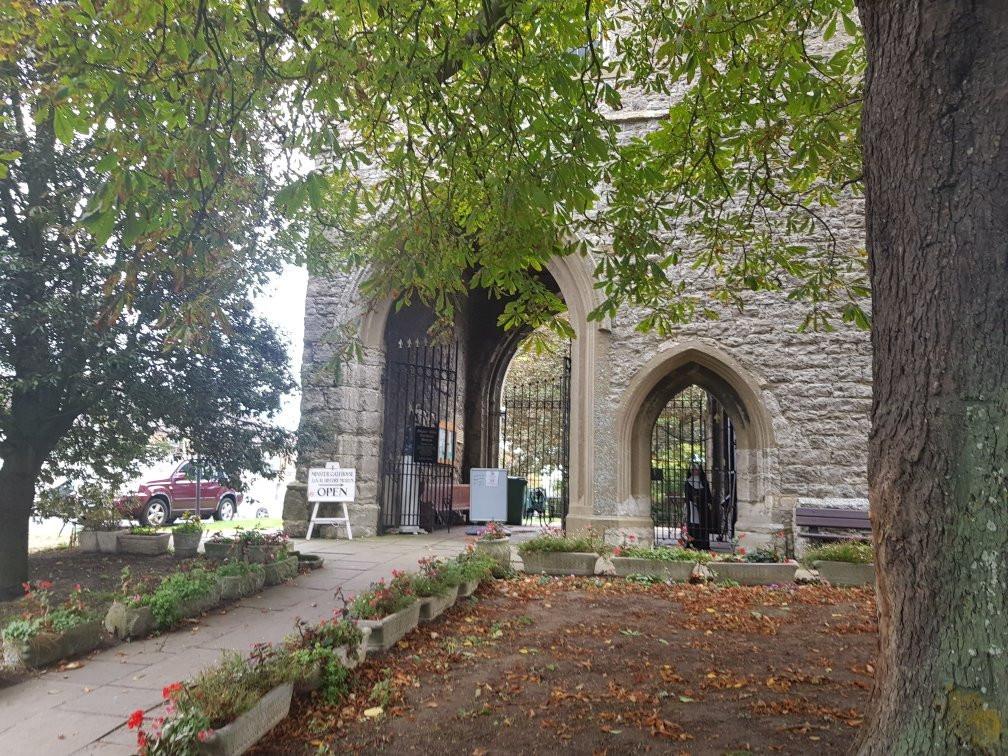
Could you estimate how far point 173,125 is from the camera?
363 centimetres

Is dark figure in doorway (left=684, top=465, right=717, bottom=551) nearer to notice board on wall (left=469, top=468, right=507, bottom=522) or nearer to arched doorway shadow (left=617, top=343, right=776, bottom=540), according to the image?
arched doorway shadow (left=617, top=343, right=776, bottom=540)

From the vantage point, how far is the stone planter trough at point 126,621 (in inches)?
181

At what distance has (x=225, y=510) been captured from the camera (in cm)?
1873

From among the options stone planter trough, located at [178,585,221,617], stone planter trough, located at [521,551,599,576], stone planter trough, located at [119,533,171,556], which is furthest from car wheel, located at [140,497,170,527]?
stone planter trough, located at [521,551,599,576]

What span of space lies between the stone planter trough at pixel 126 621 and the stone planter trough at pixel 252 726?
1.96 meters

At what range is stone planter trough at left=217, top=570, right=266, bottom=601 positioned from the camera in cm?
561

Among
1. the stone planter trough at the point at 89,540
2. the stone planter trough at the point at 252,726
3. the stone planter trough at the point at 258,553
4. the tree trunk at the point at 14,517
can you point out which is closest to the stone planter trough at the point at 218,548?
the stone planter trough at the point at 258,553

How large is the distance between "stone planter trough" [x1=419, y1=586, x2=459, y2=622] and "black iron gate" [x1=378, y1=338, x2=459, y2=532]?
529 centimetres

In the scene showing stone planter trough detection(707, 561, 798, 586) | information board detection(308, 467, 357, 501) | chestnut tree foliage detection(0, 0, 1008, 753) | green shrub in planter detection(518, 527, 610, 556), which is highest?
chestnut tree foliage detection(0, 0, 1008, 753)

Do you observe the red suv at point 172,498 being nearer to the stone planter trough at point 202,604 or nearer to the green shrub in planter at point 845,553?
the stone planter trough at point 202,604

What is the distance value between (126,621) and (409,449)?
22.9ft

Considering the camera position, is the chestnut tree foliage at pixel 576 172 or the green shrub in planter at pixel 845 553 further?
the green shrub in planter at pixel 845 553

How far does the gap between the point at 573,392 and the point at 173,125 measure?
6439mm

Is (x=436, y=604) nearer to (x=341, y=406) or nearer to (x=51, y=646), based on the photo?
(x=51, y=646)
